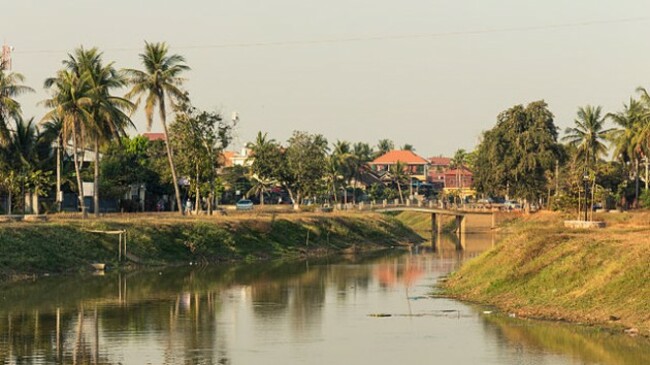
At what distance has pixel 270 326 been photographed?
50.5m

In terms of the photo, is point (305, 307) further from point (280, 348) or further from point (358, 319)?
point (280, 348)

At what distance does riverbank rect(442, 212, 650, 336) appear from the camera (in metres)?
47.4

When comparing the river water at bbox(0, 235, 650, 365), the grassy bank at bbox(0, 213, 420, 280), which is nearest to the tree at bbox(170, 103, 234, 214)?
the grassy bank at bbox(0, 213, 420, 280)

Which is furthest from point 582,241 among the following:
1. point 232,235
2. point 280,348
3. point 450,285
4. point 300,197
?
point 300,197

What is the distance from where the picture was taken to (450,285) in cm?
6819

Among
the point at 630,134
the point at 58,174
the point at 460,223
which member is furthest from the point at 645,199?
the point at 58,174

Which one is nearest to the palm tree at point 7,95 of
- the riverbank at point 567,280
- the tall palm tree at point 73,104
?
the tall palm tree at point 73,104

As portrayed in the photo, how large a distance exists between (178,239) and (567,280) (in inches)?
1885

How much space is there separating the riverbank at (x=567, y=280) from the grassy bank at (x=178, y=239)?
2802 cm

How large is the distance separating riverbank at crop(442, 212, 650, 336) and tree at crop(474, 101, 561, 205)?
92.7 m

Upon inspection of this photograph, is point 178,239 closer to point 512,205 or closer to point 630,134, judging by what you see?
point 630,134

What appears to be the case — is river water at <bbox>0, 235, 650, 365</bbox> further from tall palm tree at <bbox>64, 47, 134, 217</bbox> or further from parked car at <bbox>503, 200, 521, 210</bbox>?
parked car at <bbox>503, 200, 521, 210</bbox>

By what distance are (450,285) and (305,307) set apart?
40.4 feet

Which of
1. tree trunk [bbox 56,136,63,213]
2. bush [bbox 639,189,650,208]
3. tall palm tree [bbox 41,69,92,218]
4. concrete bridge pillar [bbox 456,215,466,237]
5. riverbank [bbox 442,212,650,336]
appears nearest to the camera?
riverbank [bbox 442,212,650,336]
